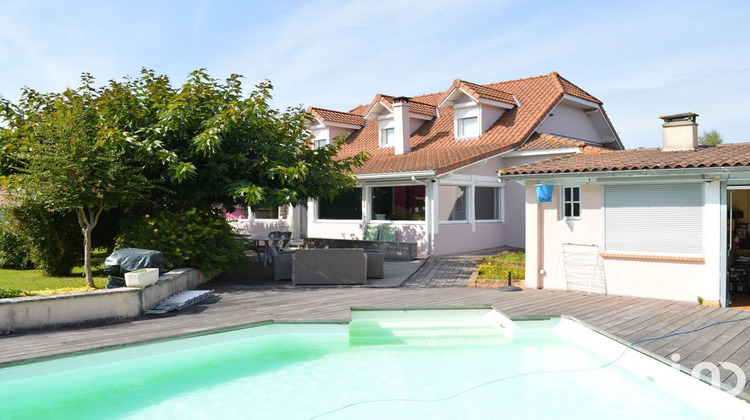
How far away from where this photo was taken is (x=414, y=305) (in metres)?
10.5

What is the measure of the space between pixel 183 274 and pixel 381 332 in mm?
5223

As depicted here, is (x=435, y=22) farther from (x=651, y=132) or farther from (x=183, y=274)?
(x=651, y=132)

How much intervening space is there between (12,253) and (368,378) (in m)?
14.5

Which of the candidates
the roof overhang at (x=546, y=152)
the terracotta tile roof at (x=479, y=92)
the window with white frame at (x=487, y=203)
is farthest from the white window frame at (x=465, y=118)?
the window with white frame at (x=487, y=203)

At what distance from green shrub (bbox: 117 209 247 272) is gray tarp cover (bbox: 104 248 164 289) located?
164 centimetres

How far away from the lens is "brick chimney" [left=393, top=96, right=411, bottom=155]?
22.2 metres

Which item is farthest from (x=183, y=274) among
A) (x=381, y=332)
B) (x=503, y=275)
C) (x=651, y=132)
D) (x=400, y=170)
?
(x=651, y=132)

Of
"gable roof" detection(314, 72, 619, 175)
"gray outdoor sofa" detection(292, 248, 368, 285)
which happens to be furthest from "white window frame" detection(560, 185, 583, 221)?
"gable roof" detection(314, 72, 619, 175)

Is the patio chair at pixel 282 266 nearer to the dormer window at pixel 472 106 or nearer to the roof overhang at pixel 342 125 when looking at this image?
the dormer window at pixel 472 106

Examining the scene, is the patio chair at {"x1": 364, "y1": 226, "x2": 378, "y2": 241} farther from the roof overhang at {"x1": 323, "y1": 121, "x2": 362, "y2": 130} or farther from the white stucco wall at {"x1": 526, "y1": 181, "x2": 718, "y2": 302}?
the white stucco wall at {"x1": 526, "y1": 181, "x2": 718, "y2": 302}

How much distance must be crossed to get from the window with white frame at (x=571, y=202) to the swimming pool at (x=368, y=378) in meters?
3.73

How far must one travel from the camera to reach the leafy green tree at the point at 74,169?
1077 cm

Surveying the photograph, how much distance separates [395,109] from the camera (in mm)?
22391

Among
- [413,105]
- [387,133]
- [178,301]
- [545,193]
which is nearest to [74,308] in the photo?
[178,301]
